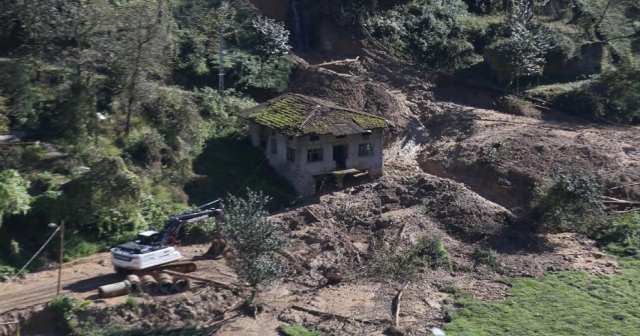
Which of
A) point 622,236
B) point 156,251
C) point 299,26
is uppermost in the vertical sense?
point 299,26

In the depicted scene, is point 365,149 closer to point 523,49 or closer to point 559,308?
point 559,308

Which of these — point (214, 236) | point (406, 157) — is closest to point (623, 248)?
point (406, 157)

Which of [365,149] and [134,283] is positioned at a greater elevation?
[365,149]

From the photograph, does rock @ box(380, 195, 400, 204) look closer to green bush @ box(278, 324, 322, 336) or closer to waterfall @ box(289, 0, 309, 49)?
green bush @ box(278, 324, 322, 336)

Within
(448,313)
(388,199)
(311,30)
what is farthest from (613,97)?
(448,313)

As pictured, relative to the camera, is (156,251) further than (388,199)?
No

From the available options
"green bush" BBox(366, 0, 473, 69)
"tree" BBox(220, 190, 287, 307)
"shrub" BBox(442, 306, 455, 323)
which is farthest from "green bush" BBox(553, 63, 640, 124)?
"tree" BBox(220, 190, 287, 307)
